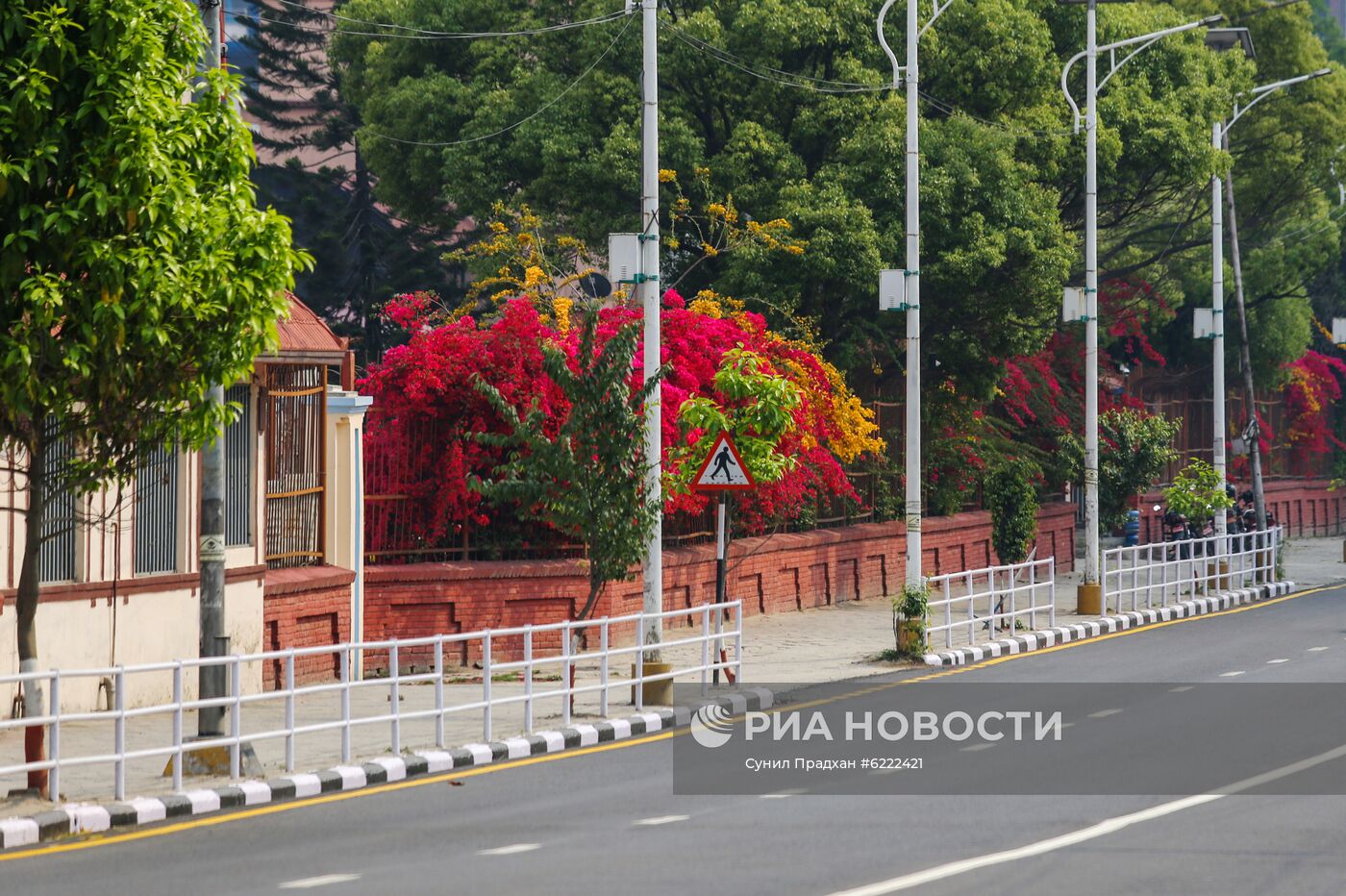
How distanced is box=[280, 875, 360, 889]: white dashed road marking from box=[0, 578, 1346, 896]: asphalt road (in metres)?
0.02

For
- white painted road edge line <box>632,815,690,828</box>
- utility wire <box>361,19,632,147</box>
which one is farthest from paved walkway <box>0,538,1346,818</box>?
utility wire <box>361,19,632,147</box>

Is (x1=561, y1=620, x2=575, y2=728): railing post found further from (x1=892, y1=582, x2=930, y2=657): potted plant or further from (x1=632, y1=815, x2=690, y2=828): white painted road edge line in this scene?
(x1=892, y1=582, x2=930, y2=657): potted plant

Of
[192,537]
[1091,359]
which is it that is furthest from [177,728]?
[1091,359]

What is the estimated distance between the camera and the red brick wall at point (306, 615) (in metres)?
24.1

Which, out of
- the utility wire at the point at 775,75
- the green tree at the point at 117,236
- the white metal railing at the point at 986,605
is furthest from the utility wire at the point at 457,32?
the green tree at the point at 117,236

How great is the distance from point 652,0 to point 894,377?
71.9 ft

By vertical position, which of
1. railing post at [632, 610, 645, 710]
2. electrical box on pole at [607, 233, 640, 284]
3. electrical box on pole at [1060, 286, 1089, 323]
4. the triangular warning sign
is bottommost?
railing post at [632, 610, 645, 710]

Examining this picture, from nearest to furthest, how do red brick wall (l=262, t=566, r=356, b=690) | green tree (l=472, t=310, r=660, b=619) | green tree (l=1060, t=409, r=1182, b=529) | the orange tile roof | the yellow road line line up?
1. the yellow road line
2. green tree (l=472, t=310, r=660, b=619)
3. the orange tile roof
4. red brick wall (l=262, t=566, r=356, b=690)
5. green tree (l=1060, t=409, r=1182, b=529)

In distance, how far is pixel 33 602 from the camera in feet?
50.8

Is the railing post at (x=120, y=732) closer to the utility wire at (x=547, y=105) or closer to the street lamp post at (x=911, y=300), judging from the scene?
the street lamp post at (x=911, y=300)

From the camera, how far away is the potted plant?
26797 millimetres

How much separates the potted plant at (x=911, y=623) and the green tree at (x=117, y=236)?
42.6 feet

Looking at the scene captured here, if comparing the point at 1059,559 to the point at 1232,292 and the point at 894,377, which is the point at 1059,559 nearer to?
the point at 894,377

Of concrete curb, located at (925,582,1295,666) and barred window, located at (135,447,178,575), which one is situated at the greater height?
barred window, located at (135,447,178,575)
